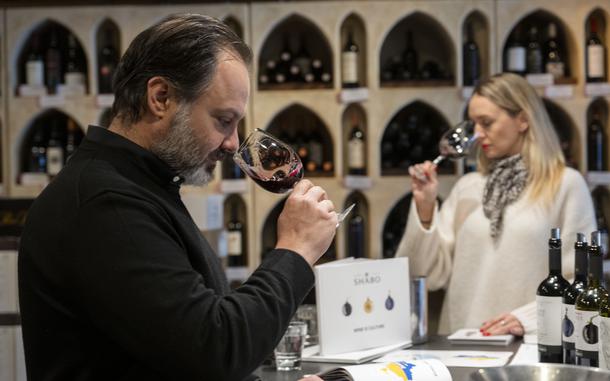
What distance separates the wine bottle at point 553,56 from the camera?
163 inches

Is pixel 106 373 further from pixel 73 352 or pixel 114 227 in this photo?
pixel 114 227

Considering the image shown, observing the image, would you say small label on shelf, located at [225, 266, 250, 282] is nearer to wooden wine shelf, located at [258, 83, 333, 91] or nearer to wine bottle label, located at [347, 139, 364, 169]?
wine bottle label, located at [347, 139, 364, 169]

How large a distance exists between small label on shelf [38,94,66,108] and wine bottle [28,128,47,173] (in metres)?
0.23

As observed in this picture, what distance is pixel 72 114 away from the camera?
4191 millimetres

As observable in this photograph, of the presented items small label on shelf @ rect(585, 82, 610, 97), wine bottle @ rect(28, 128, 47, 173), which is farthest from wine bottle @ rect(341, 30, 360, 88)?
wine bottle @ rect(28, 128, 47, 173)

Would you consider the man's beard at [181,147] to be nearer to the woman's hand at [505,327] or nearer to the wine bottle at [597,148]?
the woman's hand at [505,327]

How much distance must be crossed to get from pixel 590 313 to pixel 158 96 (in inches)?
39.2

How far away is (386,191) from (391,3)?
3.02ft

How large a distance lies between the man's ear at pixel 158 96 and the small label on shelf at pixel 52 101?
302cm

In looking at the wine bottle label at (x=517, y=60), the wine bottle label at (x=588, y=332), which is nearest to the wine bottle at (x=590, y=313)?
the wine bottle label at (x=588, y=332)

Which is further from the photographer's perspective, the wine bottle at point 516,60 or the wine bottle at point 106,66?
the wine bottle at point 106,66

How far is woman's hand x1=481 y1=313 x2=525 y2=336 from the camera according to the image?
229 centimetres

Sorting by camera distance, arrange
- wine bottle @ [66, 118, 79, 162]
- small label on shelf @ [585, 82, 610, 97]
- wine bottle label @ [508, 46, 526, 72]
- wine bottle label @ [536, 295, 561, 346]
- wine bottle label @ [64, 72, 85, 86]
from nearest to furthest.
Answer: wine bottle label @ [536, 295, 561, 346] → small label on shelf @ [585, 82, 610, 97] → wine bottle label @ [508, 46, 526, 72] → wine bottle label @ [64, 72, 85, 86] → wine bottle @ [66, 118, 79, 162]

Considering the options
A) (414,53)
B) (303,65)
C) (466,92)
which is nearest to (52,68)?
(303,65)
